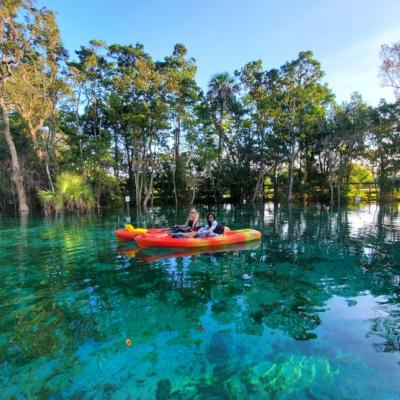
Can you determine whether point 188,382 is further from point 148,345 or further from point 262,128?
point 262,128

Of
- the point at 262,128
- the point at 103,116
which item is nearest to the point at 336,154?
the point at 262,128

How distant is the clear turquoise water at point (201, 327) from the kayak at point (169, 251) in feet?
0.74

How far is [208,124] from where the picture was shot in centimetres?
3045

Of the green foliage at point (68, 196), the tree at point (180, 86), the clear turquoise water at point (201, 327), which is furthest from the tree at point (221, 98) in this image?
the clear turquoise water at point (201, 327)

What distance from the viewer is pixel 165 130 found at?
95.3ft

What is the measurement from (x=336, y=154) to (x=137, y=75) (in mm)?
23768

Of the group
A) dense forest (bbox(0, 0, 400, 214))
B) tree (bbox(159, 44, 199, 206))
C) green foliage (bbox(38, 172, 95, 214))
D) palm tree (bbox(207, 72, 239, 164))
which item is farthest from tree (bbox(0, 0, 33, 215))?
palm tree (bbox(207, 72, 239, 164))

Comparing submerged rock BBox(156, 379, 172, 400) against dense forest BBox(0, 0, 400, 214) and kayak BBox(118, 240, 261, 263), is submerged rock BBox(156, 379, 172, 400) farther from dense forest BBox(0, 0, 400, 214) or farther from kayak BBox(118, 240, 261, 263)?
dense forest BBox(0, 0, 400, 214)

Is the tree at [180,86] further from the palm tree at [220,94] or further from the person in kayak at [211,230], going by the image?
the person in kayak at [211,230]

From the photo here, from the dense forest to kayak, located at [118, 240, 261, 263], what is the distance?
585 inches

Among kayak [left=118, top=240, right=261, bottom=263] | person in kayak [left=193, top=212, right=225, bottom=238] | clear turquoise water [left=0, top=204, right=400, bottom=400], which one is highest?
person in kayak [left=193, top=212, right=225, bottom=238]

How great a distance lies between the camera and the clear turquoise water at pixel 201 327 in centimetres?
320

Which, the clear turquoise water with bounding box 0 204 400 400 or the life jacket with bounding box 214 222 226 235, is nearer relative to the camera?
the clear turquoise water with bounding box 0 204 400 400

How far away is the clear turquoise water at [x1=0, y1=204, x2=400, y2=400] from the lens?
3.20m
